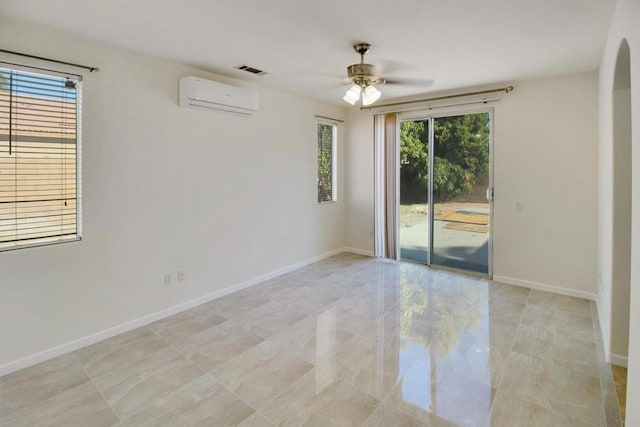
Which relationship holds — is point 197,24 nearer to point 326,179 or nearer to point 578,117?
point 326,179

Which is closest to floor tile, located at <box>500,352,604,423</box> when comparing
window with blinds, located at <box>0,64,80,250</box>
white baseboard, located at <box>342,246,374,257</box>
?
white baseboard, located at <box>342,246,374,257</box>

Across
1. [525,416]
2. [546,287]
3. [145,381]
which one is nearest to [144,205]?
[145,381]

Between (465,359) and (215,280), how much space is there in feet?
8.88

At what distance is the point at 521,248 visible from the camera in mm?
4305

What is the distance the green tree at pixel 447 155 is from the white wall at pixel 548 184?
0.80 feet

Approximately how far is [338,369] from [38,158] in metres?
2.81

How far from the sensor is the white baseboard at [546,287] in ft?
12.8

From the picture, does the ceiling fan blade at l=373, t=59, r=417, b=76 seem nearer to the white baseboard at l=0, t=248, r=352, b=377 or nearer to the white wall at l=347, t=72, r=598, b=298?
the white wall at l=347, t=72, r=598, b=298

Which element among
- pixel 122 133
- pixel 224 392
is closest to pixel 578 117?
pixel 224 392

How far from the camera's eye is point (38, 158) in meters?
2.63

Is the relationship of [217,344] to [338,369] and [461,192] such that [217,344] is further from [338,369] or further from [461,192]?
[461,192]

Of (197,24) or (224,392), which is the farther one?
(197,24)

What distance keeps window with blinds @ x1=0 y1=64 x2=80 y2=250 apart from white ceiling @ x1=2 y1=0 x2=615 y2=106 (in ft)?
1.46

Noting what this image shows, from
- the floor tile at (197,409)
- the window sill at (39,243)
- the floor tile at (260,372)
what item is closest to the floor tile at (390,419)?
the floor tile at (260,372)
